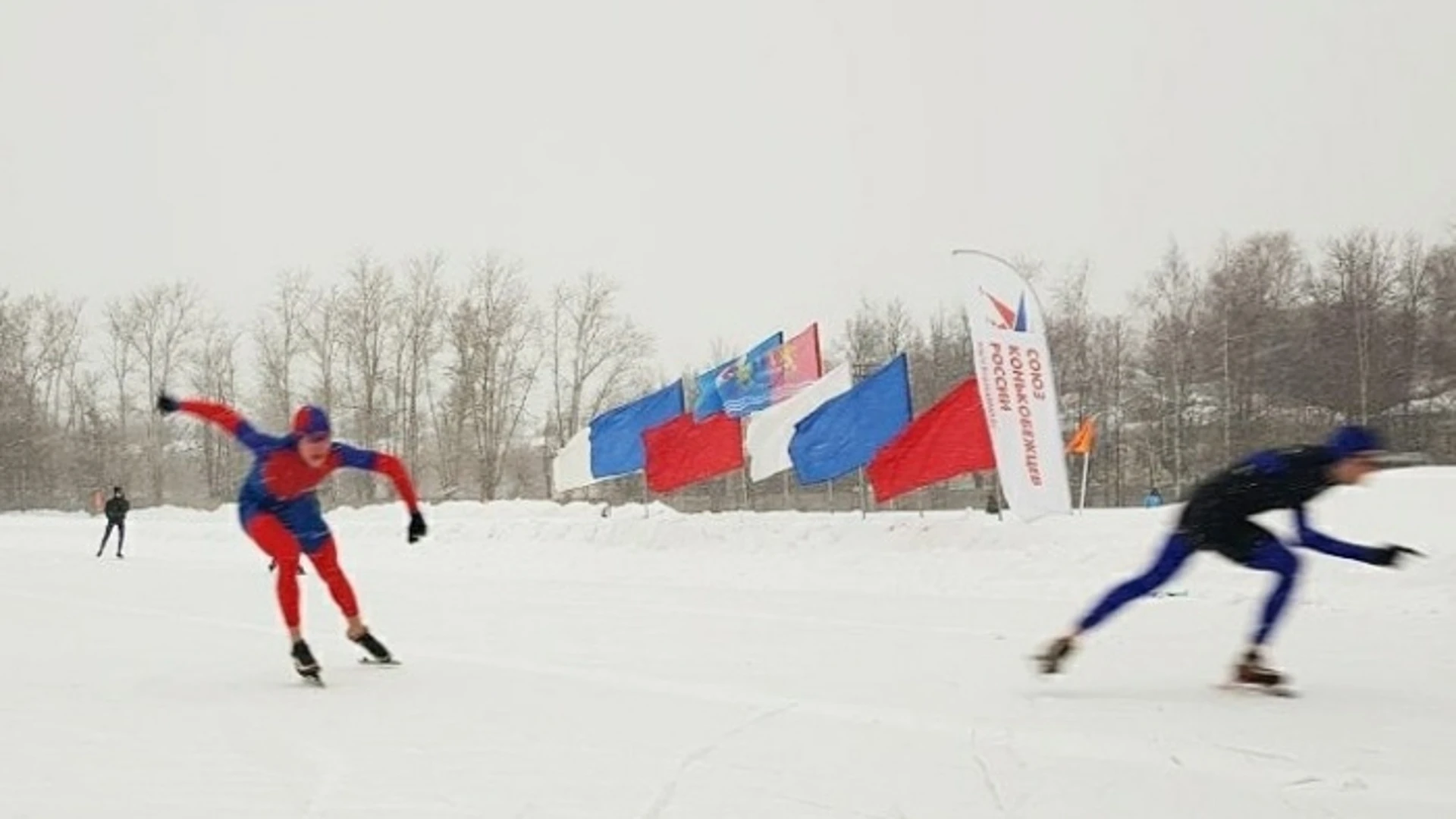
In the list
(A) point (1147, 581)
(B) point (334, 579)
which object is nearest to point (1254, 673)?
(A) point (1147, 581)

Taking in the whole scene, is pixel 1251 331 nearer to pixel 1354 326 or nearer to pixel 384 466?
pixel 1354 326

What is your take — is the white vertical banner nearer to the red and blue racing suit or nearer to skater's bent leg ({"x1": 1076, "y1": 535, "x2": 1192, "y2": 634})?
skater's bent leg ({"x1": 1076, "y1": 535, "x2": 1192, "y2": 634})

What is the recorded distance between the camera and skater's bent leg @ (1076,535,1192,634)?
660 cm

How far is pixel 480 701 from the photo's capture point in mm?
6652

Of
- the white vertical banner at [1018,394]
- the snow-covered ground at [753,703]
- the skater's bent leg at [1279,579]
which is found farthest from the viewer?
the white vertical banner at [1018,394]

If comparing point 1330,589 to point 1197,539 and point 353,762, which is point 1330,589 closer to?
point 1197,539

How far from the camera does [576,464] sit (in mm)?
25688

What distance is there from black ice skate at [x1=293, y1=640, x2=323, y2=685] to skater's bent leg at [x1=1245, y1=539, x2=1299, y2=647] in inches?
214

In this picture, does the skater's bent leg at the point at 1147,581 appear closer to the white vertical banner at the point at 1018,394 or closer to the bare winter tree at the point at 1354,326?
the white vertical banner at the point at 1018,394

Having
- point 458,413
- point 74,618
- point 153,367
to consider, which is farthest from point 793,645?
point 153,367

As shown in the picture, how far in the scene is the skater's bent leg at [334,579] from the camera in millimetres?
7895

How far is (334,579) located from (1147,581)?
5.06 metres

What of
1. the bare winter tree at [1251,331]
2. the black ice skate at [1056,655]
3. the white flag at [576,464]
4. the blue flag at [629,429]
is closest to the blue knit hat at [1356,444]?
the black ice skate at [1056,655]

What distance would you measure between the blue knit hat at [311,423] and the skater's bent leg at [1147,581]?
15.6 ft
